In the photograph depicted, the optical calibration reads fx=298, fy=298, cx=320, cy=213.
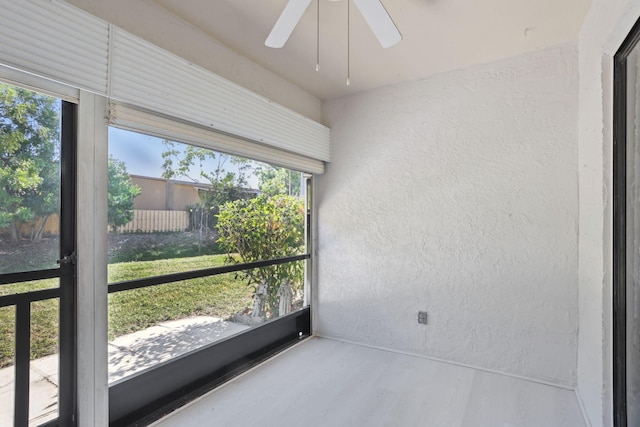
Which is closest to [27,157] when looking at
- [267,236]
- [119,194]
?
[119,194]

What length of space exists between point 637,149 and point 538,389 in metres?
1.70

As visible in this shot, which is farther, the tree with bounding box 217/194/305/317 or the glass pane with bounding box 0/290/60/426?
the tree with bounding box 217/194/305/317

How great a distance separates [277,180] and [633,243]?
229cm

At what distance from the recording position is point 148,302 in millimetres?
1759

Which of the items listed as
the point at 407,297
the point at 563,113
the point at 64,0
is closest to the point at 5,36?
the point at 64,0

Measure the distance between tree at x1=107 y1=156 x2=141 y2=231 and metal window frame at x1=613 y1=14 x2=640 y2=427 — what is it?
244 cm

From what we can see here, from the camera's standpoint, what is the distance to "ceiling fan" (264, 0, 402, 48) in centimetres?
137

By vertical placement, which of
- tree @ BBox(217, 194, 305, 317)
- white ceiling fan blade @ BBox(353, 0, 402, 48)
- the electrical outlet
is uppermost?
white ceiling fan blade @ BBox(353, 0, 402, 48)

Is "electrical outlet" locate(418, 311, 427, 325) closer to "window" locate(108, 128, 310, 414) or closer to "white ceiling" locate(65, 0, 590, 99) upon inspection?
"window" locate(108, 128, 310, 414)

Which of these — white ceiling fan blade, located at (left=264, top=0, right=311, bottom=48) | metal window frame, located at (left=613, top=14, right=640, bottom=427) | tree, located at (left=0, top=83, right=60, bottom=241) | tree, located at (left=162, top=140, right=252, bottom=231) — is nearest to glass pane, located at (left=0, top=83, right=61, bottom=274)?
tree, located at (left=0, top=83, right=60, bottom=241)

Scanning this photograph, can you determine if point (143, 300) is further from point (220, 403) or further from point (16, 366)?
point (220, 403)

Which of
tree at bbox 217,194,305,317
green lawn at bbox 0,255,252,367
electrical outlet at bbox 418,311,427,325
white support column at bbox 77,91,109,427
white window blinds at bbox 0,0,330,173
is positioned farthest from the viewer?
electrical outlet at bbox 418,311,427,325

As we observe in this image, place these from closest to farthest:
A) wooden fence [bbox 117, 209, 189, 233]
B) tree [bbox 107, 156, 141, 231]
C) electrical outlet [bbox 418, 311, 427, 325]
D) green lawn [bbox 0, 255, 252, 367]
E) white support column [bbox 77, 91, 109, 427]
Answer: green lawn [bbox 0, 255, 252, 367]
white support column [bbox 77, 91, 109, 427]
tree [bbox 107, 156, 141, 231]
wooden fence [bbox 117, 209, 189, 233]
electrical outlet [bbox 418, 311, 427, 325]

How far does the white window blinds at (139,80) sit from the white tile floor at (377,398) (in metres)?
1.66
